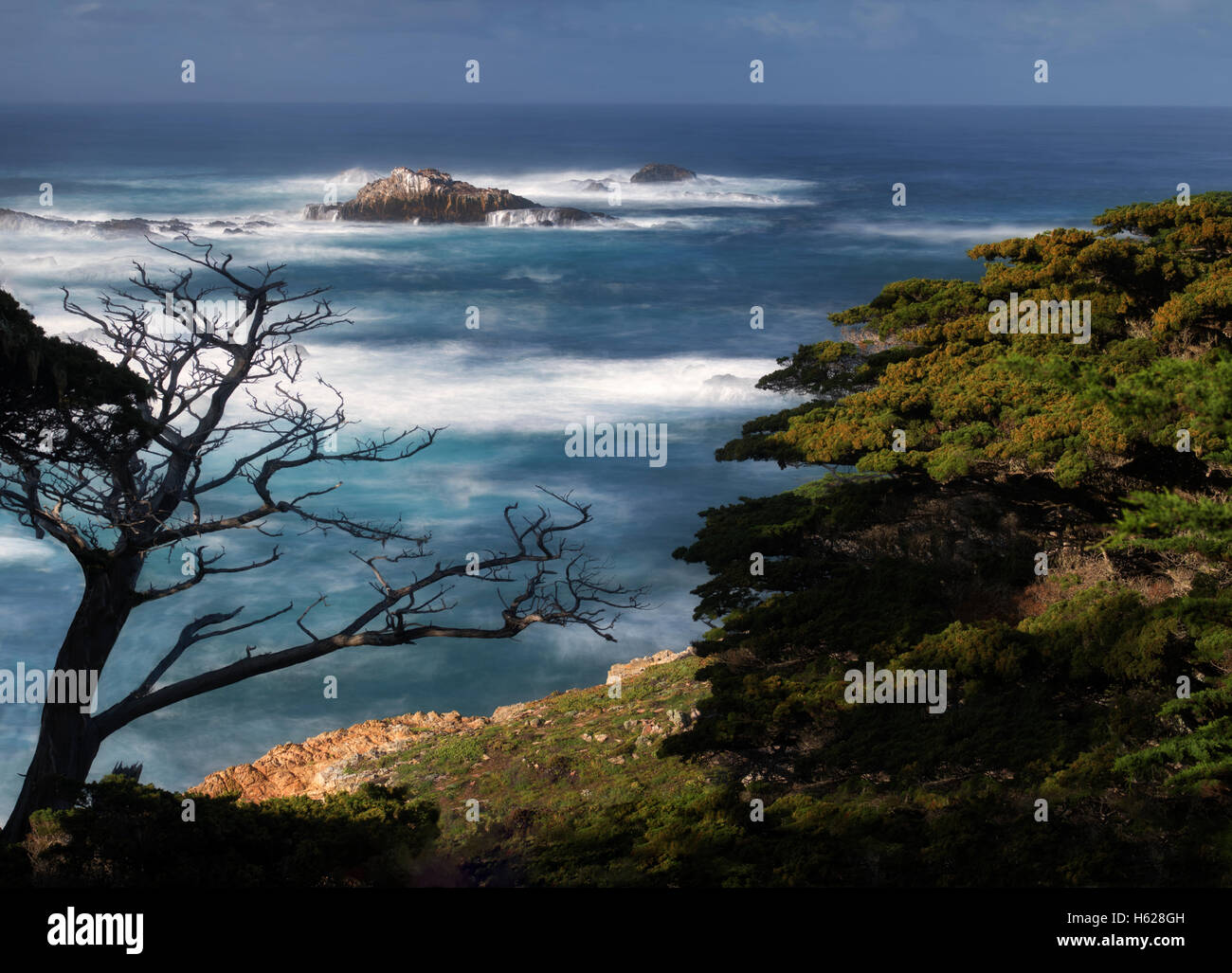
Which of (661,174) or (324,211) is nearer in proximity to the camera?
(324,211)

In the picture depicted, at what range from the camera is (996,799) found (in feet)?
33.1

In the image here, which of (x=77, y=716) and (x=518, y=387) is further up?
(x=518, y=387)

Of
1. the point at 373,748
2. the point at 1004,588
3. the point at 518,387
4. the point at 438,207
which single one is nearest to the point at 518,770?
the point at 373,748

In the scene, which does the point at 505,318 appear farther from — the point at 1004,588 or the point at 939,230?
the point at 1004,588

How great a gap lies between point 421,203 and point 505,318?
23889mm

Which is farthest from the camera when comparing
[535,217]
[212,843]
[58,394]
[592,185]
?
[592,185]

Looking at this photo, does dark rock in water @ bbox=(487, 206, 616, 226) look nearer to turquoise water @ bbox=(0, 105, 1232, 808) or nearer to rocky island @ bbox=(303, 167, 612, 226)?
rocky island @ bbox=(303, 167, 612, 226)

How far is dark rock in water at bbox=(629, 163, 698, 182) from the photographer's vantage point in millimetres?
108125

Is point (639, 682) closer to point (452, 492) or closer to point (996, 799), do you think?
point (996, 799)

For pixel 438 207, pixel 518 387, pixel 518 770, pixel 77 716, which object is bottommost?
pixel 518 770

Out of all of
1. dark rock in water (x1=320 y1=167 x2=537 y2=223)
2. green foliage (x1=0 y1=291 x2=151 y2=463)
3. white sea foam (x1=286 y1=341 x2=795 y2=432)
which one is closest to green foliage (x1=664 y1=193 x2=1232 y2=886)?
green foliage (x1=0 y1=291 x2=151 y2=463)

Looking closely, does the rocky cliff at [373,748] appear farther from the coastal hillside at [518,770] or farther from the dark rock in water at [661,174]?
the dark rock in water at [661,174]

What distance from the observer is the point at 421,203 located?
78.7 m

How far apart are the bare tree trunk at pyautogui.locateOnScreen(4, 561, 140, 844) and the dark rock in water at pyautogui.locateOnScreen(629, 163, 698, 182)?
101 metres
